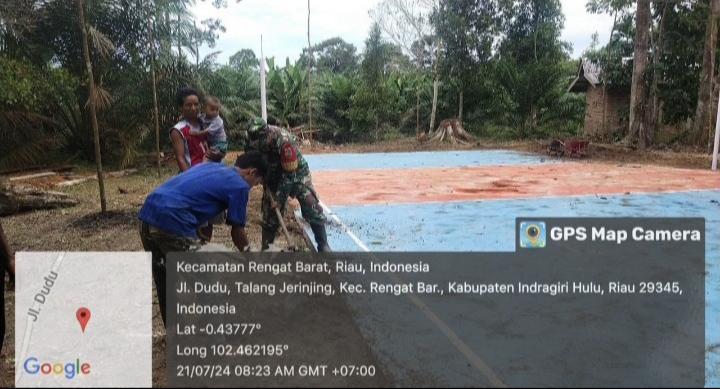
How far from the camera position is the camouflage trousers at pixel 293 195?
417 centimetres

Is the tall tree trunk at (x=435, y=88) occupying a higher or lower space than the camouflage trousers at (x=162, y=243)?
higher

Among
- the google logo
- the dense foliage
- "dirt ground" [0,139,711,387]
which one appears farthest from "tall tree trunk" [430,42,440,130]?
the google logo

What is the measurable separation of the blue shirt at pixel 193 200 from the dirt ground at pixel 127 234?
654 millimetres

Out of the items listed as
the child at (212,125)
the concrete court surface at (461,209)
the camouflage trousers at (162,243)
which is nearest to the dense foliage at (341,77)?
the concrete court surface at (461,209)

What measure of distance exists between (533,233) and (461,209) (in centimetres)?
397

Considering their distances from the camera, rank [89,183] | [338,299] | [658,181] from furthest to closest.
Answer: [89,183]
[658,181]
[338,299]

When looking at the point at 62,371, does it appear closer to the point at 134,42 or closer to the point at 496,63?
the point at 134,42

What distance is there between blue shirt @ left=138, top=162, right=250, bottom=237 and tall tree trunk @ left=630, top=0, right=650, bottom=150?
15.5m

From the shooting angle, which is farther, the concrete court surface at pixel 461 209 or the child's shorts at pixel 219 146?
the child's shorts at pixel 219 146

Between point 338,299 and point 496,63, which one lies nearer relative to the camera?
point 338,299

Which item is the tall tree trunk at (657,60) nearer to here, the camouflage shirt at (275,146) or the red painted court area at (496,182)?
the red painted court area at (496,182)

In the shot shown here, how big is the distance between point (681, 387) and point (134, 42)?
1204 centimetres

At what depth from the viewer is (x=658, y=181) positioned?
373 inches

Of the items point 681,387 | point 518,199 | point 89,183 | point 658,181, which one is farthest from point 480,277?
point 89,183
